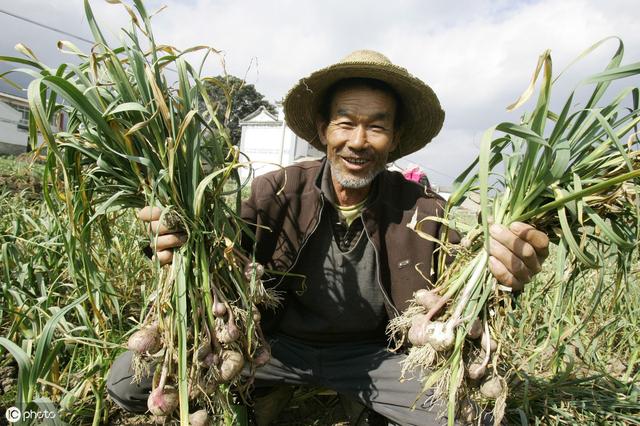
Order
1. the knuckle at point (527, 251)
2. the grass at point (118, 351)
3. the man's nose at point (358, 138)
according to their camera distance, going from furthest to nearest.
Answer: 1. the man's nose at point (358, 138)
2. the grass at point (118, 351)
3. the knuckle at point (527, 251)

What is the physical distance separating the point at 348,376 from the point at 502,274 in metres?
0.81

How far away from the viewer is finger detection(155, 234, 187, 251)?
3.55 feet

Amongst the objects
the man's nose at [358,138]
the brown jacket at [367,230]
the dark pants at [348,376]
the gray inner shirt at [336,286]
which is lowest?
the dark pants at [348,376]

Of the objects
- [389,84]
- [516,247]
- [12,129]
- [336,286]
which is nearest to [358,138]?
[389,84]

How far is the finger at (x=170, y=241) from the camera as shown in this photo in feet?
3.55

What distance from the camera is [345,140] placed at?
1646 millimetres

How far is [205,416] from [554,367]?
57.6 inches

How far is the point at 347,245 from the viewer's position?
65.9 inches

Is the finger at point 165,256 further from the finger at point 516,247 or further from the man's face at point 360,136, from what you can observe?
the finger at point 516,247

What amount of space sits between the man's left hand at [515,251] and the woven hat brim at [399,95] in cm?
80

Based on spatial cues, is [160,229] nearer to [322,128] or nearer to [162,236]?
[162,236]

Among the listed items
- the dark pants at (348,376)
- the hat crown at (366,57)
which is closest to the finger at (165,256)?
the dark pants at (348,376)

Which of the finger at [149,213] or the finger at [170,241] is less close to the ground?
the finger at [149,213]

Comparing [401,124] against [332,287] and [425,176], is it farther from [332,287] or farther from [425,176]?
[425,176]
